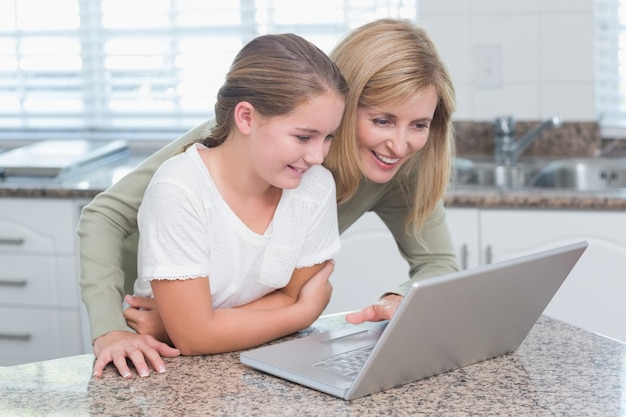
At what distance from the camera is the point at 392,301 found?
158cm

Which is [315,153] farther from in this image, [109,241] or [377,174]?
[109,241]

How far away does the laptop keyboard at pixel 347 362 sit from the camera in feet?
4.35

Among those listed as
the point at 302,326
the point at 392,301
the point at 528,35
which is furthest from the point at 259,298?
the point at 528,35

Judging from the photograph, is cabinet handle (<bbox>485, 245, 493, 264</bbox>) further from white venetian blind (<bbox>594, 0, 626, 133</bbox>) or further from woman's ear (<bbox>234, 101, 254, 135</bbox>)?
woman's ear (<bbox>234, 101, 254, 135</bbox>)

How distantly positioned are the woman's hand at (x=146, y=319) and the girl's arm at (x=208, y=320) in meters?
0.08

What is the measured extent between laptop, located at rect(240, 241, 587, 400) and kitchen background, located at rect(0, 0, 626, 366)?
122cm

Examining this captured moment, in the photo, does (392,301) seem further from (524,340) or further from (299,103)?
(299,103)

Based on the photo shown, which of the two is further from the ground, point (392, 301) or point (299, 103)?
point (299, 103)

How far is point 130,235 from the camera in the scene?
5.93 ft

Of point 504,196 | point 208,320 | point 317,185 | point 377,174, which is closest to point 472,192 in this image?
point 504,196

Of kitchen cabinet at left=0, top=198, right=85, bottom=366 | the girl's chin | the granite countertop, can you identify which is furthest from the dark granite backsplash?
the girl's chin

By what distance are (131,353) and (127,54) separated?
7.43ft

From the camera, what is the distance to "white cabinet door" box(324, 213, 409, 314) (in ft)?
8.99

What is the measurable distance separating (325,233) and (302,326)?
156 millimetres
